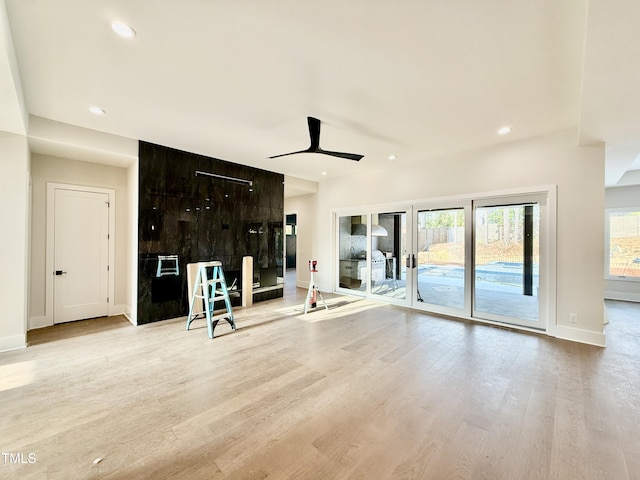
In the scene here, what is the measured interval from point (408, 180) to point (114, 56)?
4.93m

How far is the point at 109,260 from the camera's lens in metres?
5.08

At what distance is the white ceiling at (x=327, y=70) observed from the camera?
1.92 meters

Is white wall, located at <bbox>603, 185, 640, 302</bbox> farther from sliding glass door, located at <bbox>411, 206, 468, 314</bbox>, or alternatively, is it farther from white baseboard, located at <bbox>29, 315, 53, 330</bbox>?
white baseboard, located at <bbox>29, 315, 53, 330</bbox>

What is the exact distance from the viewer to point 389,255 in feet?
20.6

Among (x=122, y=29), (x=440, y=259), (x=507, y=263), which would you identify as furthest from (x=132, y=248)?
(x=507, y=263)

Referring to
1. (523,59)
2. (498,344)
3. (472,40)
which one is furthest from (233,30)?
(498,344)

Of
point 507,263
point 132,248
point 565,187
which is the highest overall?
point 565,187

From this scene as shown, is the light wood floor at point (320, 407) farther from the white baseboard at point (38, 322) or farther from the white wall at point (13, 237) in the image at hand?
the white baseboard at point (38, 322)

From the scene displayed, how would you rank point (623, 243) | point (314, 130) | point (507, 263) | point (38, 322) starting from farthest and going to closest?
point (623, 243) → point (507, 263) → point (38, 322) → point (314, 130)

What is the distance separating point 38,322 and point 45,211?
1811mm

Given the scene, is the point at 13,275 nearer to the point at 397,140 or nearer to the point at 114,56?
the point at 114,56

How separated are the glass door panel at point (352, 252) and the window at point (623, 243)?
6.01m

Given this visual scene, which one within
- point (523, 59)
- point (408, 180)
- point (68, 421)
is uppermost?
point (523, 59)

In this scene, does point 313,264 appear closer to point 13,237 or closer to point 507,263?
point 507,263
